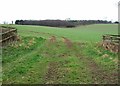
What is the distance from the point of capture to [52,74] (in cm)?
1512

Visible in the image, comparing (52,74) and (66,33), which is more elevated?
(52,74)

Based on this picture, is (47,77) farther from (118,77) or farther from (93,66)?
(93,66)

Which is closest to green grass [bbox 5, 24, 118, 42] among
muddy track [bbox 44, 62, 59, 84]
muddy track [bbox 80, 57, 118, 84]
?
muddy track [bbox 44, 62, 59, 84]

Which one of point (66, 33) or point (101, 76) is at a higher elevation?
point (101, 76)

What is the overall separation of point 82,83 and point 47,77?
169cm

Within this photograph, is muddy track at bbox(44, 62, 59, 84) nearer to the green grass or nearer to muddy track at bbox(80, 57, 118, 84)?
muddy track at bbox(80, 57, 118, 84)

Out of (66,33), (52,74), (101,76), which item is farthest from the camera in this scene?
(66,33)

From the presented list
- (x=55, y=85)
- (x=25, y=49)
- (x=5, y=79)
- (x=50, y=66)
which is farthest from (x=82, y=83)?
(x=25, y=49)

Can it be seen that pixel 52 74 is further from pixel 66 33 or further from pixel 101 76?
pixel 66 33

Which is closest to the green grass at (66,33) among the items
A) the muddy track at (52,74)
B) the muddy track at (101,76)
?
the muddy track at (52,74)

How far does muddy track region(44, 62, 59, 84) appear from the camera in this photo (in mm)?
13664

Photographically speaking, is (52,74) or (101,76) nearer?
(101,76)

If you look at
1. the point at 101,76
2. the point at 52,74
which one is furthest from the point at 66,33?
the point at 101,76

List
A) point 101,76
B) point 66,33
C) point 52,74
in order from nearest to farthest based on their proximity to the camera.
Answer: point 101,76
point 52,74
point 66,33
